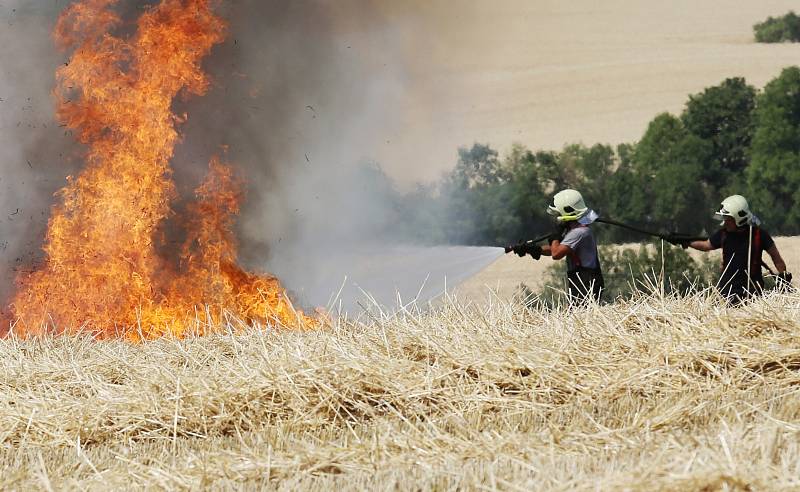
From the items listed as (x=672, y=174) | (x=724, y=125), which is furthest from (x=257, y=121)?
(x=724, y=125)

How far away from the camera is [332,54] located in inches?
654

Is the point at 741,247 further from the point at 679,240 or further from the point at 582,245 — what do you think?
the point at 582,245

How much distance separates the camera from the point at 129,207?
1281 cm

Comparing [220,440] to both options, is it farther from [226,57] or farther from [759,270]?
[226,57]

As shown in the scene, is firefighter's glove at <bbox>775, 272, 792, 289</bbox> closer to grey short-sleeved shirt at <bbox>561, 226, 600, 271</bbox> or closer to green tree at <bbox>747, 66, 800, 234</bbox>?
grey short-sleeved shirt at <bbox>561, 226, 600, 271</bbox>

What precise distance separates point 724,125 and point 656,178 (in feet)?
17.8

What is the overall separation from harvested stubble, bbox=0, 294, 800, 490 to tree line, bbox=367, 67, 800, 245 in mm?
23004

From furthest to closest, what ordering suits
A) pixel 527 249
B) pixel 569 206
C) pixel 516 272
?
pixel 516 272 → pixel 569 206 → pixel 527 249

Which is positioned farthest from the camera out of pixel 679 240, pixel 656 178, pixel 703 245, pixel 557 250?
pixel 656 178

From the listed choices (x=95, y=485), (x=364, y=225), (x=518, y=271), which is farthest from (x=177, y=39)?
(x=518, y=271)

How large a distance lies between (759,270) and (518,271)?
2135 cm

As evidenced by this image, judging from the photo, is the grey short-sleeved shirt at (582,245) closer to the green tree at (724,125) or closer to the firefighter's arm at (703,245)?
the firefighter's arm at (703,245)

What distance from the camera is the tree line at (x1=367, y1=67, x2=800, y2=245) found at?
114 ft

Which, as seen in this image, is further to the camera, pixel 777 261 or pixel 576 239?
pixel 777 261
